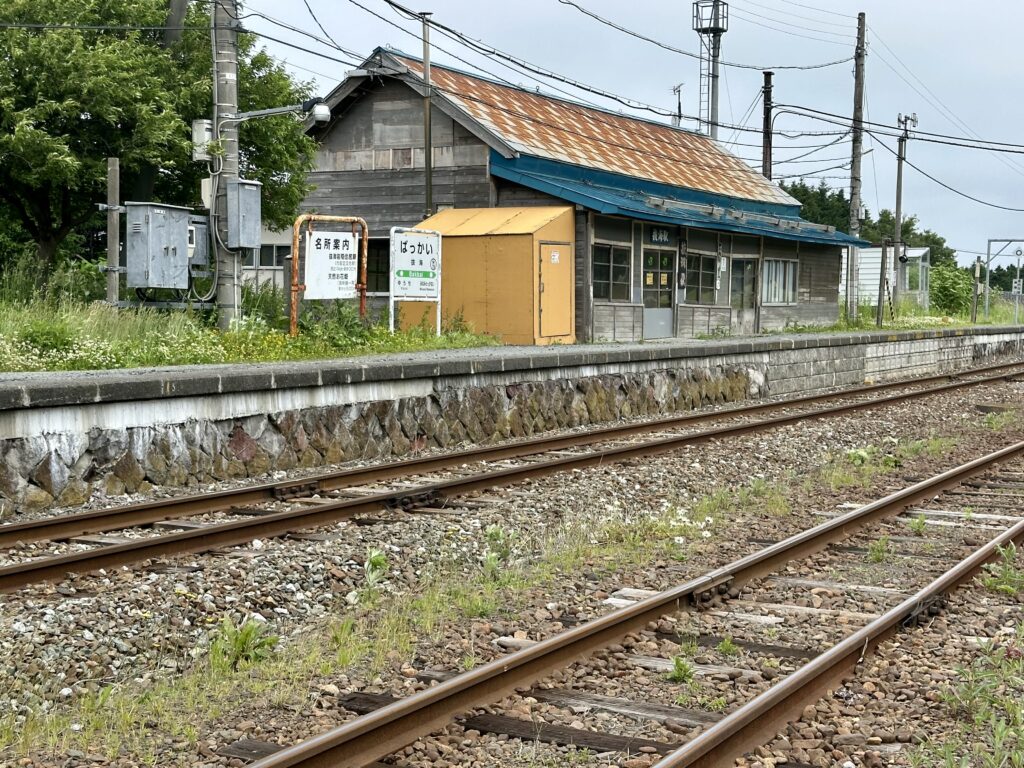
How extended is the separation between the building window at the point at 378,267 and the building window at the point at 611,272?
4349mm

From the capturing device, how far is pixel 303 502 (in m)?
9.97

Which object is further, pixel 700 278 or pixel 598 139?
pixel 598 139

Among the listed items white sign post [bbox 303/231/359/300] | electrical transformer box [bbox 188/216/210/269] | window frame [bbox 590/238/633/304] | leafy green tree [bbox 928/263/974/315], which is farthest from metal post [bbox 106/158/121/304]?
leafy green tree [bbox 928/263/974/315]

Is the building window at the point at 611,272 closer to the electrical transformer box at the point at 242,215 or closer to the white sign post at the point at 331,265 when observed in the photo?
the white sign post at the point at 331,265

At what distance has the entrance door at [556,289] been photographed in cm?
2291

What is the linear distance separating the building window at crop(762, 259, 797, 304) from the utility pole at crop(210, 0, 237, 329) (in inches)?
735

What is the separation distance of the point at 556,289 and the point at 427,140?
4217 mm

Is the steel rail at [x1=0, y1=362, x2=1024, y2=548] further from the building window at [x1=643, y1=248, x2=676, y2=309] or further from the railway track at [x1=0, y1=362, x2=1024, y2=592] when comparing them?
the building window at [x1=643, y1=248, x2=676, y2=309]

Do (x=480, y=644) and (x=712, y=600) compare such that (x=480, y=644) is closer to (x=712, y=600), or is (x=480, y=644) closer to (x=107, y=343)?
(x=712, y=600)

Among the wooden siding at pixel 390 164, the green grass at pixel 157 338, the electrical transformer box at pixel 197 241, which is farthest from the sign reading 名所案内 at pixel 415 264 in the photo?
the wooden siding at pixel 390 164

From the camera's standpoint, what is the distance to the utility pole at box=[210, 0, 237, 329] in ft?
52.0

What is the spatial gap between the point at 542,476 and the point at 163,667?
20.1 feet

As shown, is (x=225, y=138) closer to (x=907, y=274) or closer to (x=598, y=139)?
(x=598, y=139)

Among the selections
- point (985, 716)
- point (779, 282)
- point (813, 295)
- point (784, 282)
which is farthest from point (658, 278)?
point (985, 716)
